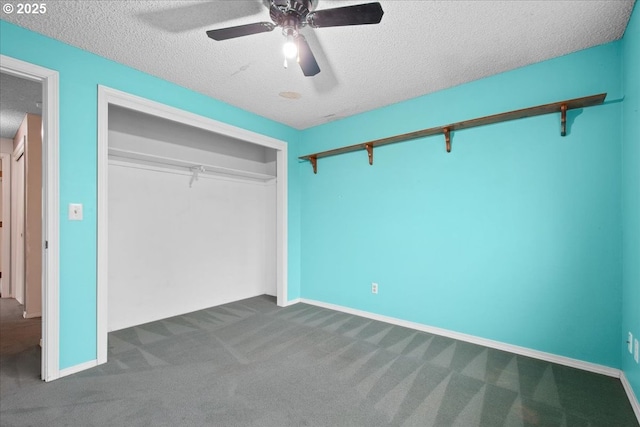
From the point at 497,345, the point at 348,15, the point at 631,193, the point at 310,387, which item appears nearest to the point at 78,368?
the point at 310,387

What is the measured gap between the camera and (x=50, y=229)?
2049mm

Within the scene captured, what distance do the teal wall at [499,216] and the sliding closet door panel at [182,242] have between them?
143 centimetres

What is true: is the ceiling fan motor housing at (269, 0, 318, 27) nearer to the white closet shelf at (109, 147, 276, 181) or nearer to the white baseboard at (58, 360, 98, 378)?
the white closet shelf at (109, 147, 276, 181)

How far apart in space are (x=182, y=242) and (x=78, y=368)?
1.64m

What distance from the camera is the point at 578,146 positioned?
88.1 inches

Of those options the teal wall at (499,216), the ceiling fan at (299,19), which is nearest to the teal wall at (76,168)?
the ceiling fan at (299,19)

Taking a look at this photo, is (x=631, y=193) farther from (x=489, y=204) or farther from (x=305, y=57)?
(x=305, y=57)

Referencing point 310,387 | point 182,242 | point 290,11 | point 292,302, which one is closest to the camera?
point 290,11

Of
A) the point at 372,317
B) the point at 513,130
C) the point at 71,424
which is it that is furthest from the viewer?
the point at 372,317

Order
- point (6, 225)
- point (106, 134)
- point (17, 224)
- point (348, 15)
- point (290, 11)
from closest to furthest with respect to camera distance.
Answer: point (348, 15)
point (290, 11)
point (106, 134)
point (17, 224)
point (6, 225)

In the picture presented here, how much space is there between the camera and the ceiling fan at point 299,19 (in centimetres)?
149

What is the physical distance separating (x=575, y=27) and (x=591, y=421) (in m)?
2.49

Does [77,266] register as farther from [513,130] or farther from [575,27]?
[575,27]

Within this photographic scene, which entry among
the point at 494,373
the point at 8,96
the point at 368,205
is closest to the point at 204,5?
the point at 368,205
